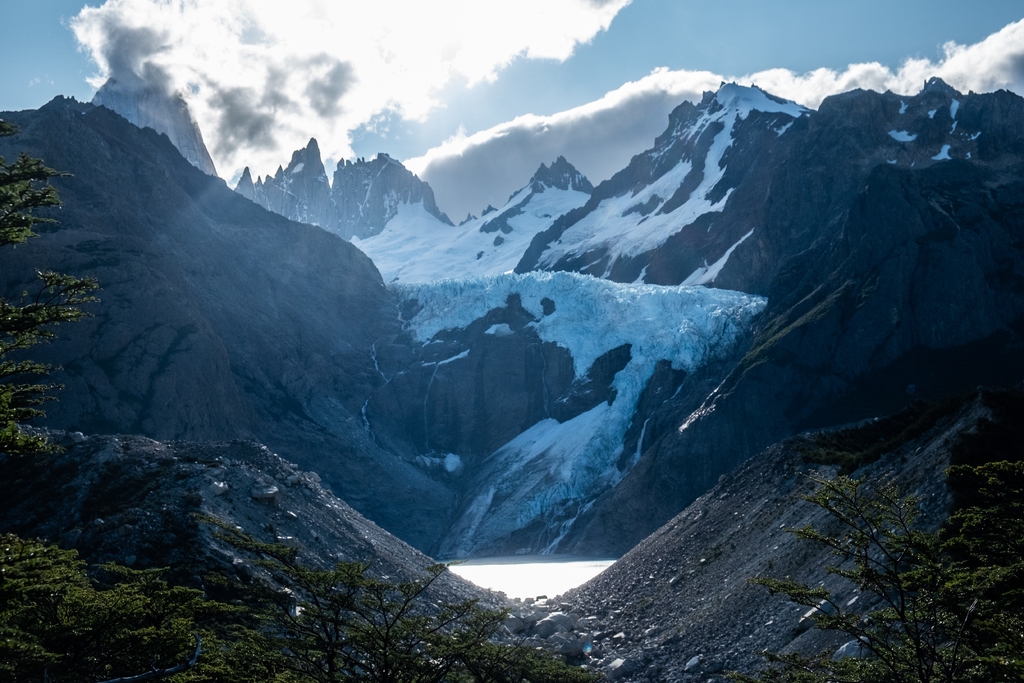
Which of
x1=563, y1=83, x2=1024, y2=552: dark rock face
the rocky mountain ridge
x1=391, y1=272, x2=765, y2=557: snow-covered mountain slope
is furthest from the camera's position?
x1=391, y1=272, x2=765, y2=557: snow-covered mountain slope

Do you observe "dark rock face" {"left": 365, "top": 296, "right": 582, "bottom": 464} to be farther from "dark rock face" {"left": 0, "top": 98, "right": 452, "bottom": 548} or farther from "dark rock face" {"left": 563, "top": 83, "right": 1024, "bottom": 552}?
"dark rock face" {"left": 563, "top": 83, "right": 1024, "bottom": 552}

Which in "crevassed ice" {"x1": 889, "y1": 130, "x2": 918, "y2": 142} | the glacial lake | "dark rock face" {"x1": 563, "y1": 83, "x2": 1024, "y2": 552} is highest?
"crevassed ice" {"x1": 889, "y1": 130, "x2": 918, "y2": 142}

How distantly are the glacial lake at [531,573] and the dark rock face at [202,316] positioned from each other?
21.0 m

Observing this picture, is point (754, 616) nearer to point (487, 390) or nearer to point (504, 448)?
point (504, 448)

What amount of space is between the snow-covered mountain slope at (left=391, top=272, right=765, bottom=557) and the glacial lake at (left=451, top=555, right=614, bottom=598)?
23.1 ft

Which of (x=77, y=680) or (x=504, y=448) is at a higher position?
(x=504, y=448)

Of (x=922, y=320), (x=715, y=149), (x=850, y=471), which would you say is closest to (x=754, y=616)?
(x=850, y=471)

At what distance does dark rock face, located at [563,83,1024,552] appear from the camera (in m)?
93.9

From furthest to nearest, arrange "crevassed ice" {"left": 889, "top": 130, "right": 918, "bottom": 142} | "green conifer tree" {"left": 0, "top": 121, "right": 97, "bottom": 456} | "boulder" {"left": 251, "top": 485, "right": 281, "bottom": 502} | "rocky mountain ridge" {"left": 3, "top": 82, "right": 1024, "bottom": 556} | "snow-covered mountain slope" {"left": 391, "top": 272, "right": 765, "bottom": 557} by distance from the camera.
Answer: "crevassed ice" {"left": 889, "top": 130, "right": 918, "bottom": 142}, "snow-covered mountain slope" {"left": 391, "top": 272, "right": 765, "bottom": 557}, "rocky mountain ridge" {"left": 3, "top": 82, "right": 1024, "bottom": 556}, "boulder" {"left": 251, "top": 485, "right": 281, "bottom": 502}, "green conifer tree" {"left": 0, "top": 121, "right": 97, "bottom": 456}

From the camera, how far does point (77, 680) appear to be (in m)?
17.6

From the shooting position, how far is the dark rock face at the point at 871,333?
93.9 meters

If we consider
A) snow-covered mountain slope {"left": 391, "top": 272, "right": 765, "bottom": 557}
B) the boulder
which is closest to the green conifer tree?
Answer: the boulder

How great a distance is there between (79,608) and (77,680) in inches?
55.9

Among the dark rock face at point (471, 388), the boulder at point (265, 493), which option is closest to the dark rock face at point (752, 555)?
the boulder at point (265, 493)
